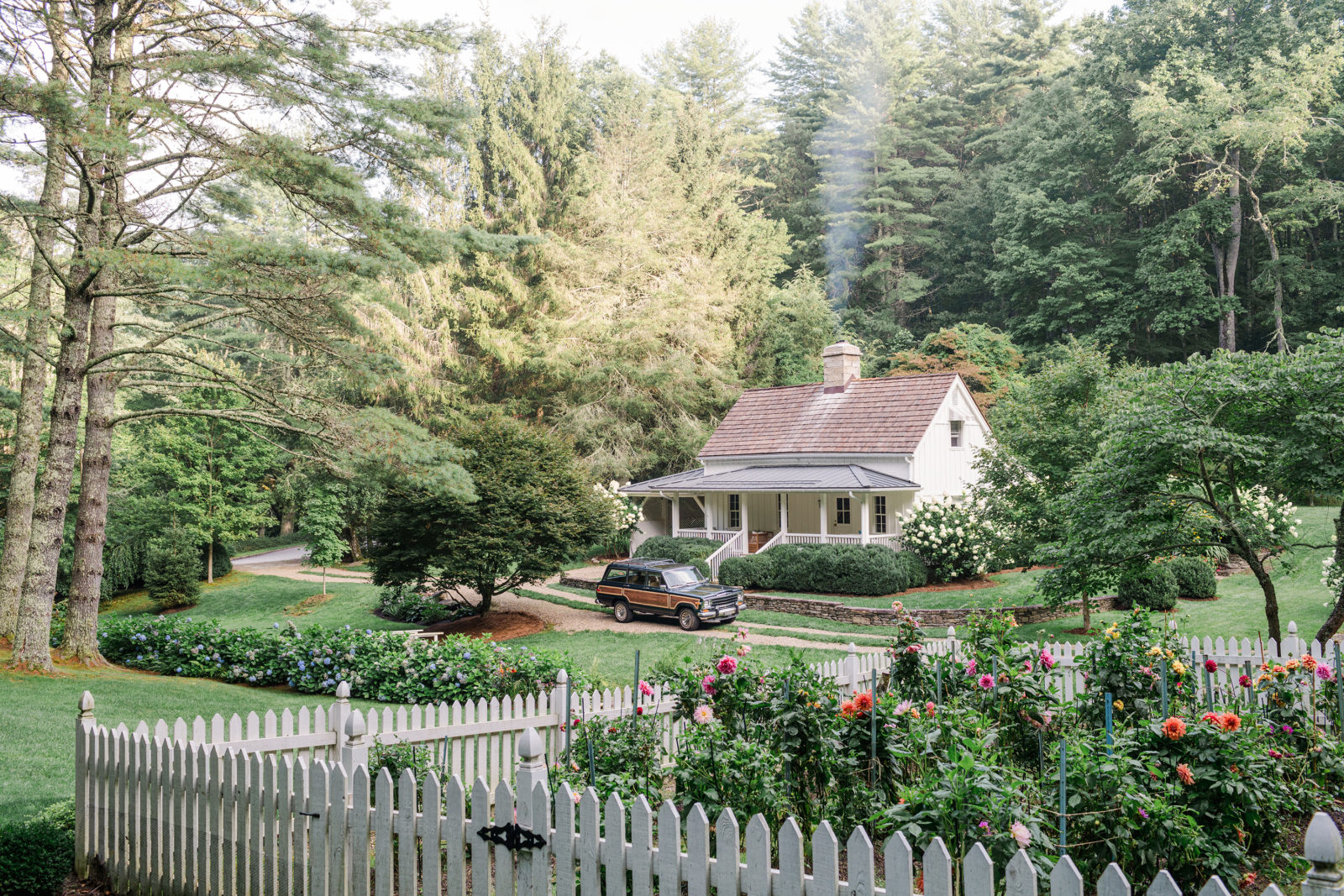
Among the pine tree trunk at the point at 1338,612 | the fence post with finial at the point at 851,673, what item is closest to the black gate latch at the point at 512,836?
the fence post with finial at the point at 851,673

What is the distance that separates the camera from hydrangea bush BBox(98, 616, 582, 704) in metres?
11.4

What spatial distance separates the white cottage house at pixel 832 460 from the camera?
2692 centimetres

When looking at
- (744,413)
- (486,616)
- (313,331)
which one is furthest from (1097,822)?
(744,413)

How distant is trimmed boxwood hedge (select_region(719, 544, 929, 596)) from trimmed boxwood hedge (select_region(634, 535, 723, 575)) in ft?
5.37

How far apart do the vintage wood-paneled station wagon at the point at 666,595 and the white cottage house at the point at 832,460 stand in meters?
5.70

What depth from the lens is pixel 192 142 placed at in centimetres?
1426

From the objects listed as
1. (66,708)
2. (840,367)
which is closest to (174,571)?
(66,708)

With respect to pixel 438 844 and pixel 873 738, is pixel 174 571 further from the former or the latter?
pixel 873 738

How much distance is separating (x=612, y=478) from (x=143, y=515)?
16.2m

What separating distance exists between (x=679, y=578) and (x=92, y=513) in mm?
11394

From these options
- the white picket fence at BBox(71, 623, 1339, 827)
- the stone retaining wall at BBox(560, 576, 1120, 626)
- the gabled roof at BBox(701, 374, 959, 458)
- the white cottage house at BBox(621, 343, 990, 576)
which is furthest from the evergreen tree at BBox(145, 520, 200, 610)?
the white picket fence at BBox(71, 623, 1339, 827)

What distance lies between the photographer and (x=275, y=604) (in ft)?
92.2

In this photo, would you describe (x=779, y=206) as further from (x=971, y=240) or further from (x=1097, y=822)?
(x=1097, y=822)

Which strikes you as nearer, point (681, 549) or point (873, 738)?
point (873, 738)
